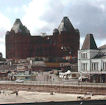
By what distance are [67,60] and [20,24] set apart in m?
29.7

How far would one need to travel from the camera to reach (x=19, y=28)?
154500mm

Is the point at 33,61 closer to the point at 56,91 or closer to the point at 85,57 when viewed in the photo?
the point at 85,57

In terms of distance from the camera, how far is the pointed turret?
6063 inches

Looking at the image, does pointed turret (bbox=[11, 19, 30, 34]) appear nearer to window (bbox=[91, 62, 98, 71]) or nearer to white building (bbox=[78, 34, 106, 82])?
white building (bbox=[78, 34, 106, 82])

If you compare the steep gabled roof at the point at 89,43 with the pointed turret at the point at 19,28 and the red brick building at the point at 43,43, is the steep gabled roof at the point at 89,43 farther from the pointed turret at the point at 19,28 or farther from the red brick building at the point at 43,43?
the pointed turret at the point at 19,28

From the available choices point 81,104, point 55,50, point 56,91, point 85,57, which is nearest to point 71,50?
point 55,50

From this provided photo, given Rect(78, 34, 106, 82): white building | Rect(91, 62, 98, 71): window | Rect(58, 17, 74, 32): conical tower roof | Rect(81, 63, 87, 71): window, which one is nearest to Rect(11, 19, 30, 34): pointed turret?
Rect(58, 17, 74, 32): conical tower roof

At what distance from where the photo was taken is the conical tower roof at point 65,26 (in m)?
150

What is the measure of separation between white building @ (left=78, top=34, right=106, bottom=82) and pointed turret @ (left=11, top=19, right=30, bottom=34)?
2572 inches

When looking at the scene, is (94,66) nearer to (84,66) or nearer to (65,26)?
(84,66)

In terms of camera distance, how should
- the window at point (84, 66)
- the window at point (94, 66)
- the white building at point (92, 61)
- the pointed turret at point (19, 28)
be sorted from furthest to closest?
the pointed turret at point (19, 28) < the window at point (84, 66) < the window at point (94, 66) < the white building at point (92, 61)

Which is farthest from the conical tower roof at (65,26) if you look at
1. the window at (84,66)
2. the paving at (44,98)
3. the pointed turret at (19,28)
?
the paving at (44,98)

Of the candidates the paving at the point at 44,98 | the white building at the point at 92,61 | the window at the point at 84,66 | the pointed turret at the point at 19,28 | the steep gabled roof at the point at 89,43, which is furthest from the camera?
the pointed turret at the point at 19,28

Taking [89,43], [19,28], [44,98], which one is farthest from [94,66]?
A: [19,28]
